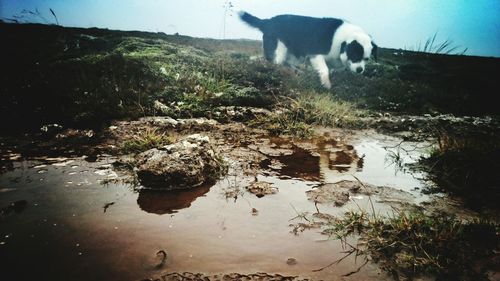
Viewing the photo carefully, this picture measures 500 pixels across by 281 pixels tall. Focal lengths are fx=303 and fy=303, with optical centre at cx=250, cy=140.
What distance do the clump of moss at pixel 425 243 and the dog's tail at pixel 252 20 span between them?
795cm

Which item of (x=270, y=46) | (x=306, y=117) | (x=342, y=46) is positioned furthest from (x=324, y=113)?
(x=270, y=46)

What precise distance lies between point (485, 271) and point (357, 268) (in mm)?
728

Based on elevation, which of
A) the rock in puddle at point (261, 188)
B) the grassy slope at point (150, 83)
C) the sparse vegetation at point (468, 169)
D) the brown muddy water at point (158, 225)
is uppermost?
the grassy slope at point (150, 83)

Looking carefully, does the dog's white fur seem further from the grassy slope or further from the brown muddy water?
the brown muddy water

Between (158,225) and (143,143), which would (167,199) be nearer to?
(158,225)

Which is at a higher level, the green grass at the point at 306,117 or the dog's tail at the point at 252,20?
the dog's tail at the point at 252,20

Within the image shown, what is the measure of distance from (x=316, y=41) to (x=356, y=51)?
1.11 meters

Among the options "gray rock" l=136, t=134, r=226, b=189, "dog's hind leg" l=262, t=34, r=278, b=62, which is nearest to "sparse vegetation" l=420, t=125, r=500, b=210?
"gray rock" l=136, t=134, r=226, b=189

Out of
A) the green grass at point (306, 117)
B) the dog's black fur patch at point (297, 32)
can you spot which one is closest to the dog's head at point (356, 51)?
the dog's black fur patch at point (297, 32)

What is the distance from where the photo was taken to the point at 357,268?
1771 mm

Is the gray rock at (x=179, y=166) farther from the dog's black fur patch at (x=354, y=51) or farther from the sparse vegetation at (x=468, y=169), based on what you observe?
the dog's black fur patch at (x=354, y=51)

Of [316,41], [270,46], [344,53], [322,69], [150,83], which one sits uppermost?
[316,41]

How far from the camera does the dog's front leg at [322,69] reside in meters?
7.46

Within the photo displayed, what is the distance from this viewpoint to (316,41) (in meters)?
8.27
